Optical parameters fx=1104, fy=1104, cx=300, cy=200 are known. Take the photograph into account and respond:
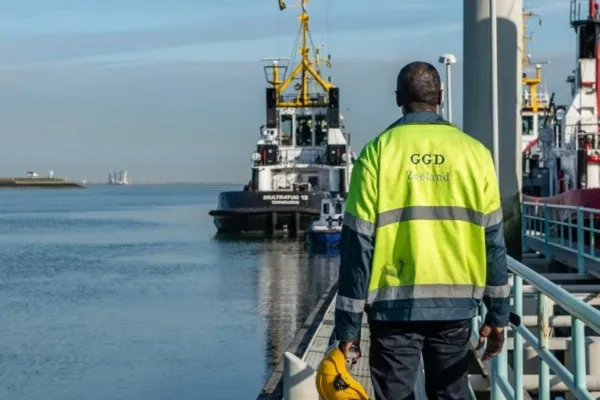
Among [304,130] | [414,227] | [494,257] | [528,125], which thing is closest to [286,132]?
[304,130]

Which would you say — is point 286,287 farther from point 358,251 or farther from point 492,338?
point 358,251

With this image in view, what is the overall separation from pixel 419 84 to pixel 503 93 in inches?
347

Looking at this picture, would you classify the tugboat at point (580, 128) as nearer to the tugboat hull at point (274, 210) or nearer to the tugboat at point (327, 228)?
the tugboat at point (327, 228)

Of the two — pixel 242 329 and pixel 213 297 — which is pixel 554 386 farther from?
pixel 213 297

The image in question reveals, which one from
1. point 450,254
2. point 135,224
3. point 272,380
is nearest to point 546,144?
point 272,380

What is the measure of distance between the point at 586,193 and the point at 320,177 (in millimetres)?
34834

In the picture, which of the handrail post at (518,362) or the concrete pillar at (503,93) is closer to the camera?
the handrail post at (518,362)

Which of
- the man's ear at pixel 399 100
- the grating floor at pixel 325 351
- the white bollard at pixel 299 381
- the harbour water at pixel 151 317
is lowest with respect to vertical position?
the harbour water at pixel 151 317

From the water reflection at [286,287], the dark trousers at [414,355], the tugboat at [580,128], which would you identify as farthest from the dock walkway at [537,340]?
the tugboat at [580,128]

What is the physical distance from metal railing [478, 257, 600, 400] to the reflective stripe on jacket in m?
0.40

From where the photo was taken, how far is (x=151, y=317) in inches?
876

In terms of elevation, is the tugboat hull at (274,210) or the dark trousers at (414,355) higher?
the dark trousers at (414,355)

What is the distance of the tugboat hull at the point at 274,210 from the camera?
44.1 metres

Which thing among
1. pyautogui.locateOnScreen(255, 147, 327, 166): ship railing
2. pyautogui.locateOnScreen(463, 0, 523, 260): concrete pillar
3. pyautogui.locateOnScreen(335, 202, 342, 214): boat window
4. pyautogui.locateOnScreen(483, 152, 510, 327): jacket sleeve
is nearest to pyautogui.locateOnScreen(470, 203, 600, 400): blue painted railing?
pyautogui.locateOnScreen(483, 152, 510, 327): jacket sleeve
